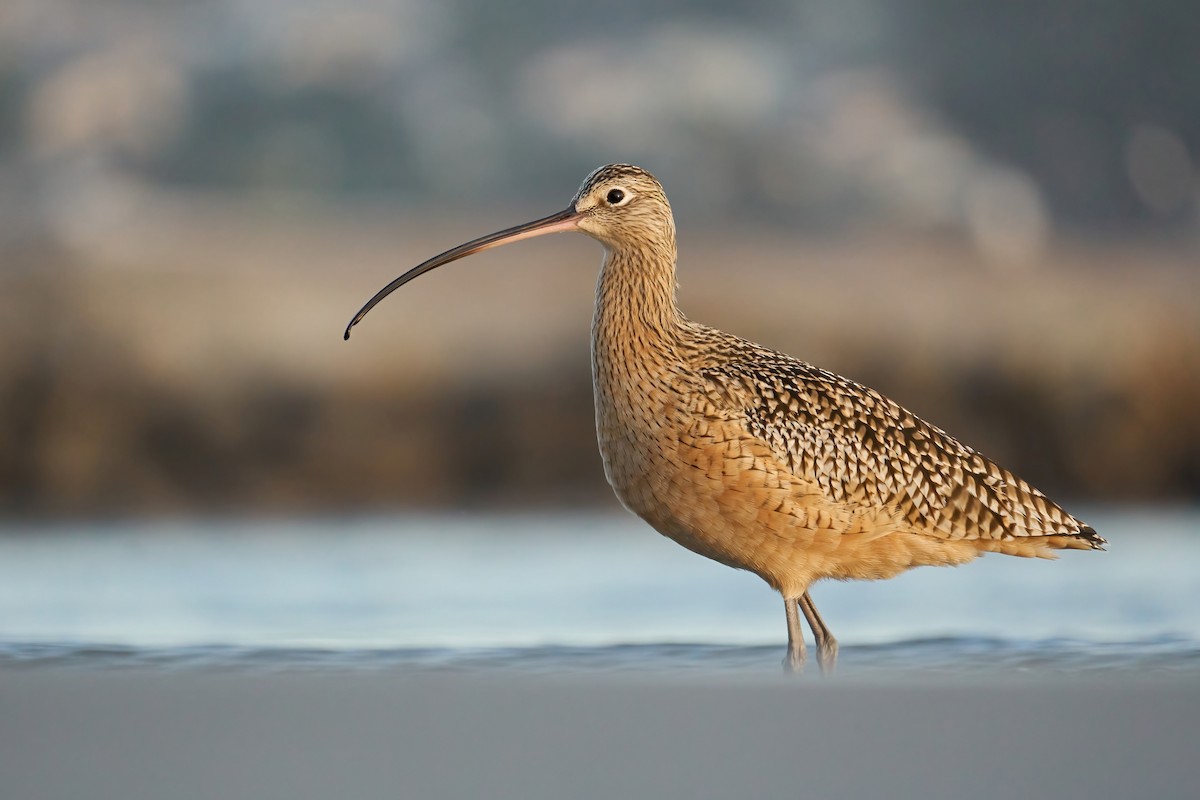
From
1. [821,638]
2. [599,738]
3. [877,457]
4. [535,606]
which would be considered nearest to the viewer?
[599,738]

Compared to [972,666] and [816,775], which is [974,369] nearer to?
[972,666]

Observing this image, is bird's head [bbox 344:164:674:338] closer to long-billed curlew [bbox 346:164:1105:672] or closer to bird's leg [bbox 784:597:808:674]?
long-billed curlew [bbox 346:164:1105:672]

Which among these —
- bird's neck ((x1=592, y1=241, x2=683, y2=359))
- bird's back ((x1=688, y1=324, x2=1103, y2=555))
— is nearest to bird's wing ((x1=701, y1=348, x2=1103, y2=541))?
bird's back ((x1=688, y1=324, x2=1103, y2=555))

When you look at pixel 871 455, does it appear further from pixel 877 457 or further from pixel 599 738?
pixel 599 738

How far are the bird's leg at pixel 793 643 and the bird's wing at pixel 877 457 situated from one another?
0.37 meters

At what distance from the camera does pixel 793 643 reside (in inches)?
226

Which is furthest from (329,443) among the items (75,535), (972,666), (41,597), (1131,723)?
(1131,723)

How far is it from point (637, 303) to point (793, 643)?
122 cm

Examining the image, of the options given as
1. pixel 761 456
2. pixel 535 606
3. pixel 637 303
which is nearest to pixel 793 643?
pixel 761 456

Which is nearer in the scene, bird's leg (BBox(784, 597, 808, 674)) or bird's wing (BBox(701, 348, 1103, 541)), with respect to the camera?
bird's leg (BBox(784, 597, 808, 674))

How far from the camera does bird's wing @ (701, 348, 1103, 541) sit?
587cm

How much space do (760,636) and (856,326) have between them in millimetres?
8356

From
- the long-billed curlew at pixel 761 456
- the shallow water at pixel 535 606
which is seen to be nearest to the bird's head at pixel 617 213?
the long-billed curlew at pixel 761 456

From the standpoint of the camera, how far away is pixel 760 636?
6.46m
